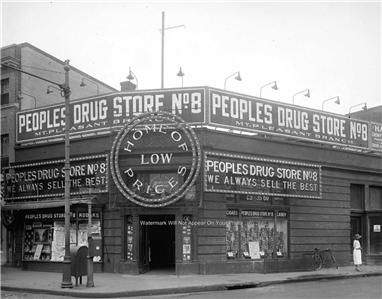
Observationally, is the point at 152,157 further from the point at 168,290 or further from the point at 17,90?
the point at 17,90

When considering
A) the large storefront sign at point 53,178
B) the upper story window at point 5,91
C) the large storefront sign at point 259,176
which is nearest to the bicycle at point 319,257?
the large storefront sign at point 259,176

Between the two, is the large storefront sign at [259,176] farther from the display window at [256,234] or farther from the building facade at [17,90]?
the building facade at [17,90]

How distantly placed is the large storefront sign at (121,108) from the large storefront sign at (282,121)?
2.55 ft

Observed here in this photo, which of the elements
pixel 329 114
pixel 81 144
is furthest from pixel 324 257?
pixel 81 144

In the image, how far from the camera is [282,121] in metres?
25.4

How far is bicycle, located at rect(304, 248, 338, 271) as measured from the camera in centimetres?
2525

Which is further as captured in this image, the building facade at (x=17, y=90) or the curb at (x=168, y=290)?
the building facade at (x=17, y=90)

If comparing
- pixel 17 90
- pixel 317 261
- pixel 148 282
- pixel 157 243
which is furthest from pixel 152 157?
pixel 17 90

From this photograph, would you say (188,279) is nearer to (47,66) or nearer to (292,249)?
(292,249)

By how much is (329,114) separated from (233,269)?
9.44 meters

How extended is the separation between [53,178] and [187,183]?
7.09m

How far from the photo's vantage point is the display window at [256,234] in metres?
23.5

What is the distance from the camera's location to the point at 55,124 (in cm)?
2608

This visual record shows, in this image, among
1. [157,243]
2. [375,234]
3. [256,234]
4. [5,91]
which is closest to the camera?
[157,243]
